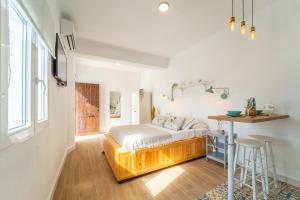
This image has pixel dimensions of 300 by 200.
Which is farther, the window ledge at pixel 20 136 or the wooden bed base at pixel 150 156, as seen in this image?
the wooden bed base at pixel 150 156

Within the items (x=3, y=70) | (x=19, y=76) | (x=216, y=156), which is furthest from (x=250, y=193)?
(x=19, y=76)

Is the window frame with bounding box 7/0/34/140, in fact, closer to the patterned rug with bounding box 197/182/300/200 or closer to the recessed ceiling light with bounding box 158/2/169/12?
the recessed ceiling light with bounding box 158/2/169/12

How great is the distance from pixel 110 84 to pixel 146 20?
3961 mm

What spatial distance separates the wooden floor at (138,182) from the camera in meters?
1.90

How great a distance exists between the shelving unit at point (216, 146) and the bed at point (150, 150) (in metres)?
0.16

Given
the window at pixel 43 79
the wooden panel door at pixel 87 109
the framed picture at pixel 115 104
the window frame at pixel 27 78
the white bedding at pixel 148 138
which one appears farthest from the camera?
the framed picture at pixel 115 104

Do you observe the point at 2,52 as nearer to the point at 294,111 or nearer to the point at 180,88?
the point at 294,111

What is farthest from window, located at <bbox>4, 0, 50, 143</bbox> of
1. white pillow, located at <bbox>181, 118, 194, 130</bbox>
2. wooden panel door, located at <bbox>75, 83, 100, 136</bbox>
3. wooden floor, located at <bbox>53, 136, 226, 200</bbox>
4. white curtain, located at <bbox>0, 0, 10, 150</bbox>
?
wooden panel door, located at <bbox>75, 83, 100, 136</bbox>

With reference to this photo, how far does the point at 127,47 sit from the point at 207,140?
10.6 feet

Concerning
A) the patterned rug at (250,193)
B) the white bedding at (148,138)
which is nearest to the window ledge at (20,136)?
the white bedding at (148,138)

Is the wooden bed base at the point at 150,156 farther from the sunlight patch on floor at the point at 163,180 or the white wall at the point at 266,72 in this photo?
the white wall at the point at 266,72

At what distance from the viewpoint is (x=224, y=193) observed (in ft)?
6.21

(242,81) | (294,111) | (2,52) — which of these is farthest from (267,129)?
(2,52)

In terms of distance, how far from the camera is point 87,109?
550 cm
